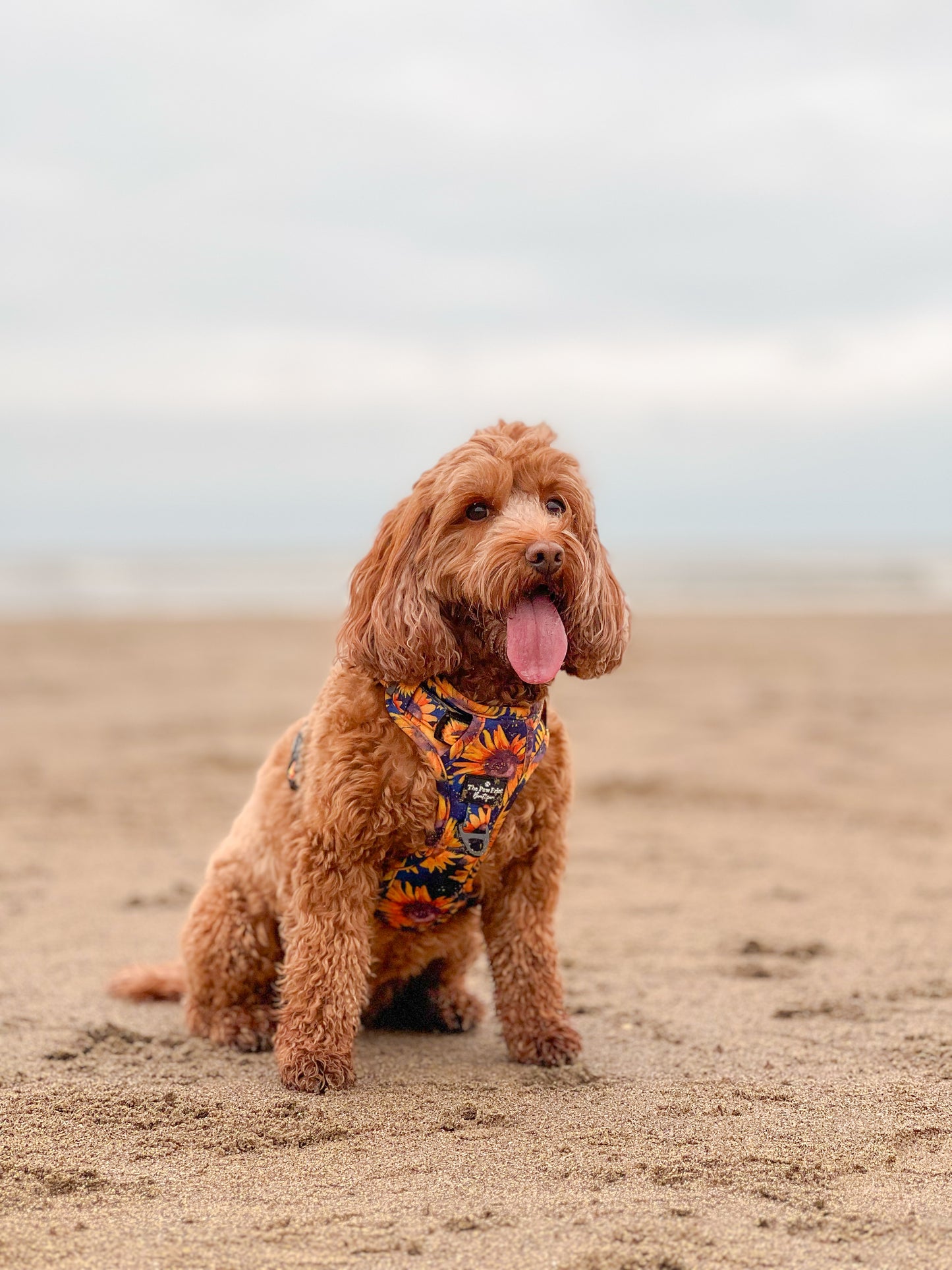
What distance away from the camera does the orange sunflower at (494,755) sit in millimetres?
3377

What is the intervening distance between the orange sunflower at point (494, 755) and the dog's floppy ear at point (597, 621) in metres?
0.28

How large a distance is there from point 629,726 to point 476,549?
770 cm

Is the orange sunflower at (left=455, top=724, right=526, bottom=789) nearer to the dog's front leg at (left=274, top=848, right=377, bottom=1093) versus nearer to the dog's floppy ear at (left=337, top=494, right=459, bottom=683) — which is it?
the dog's floppy ear at (left=337, top=494, right=459, bottom=683)

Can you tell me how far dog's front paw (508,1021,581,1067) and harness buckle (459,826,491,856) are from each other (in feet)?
2.21

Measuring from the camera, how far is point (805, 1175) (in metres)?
2.85

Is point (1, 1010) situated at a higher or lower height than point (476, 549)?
lower

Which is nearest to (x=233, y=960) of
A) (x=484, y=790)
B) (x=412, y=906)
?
(x=412, y=906)

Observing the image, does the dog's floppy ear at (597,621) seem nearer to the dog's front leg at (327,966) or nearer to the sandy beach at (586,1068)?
the dog's front leg at (327,966)

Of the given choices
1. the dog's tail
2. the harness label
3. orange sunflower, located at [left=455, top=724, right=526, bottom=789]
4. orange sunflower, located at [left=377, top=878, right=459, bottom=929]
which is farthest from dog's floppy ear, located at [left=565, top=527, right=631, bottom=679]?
the dog's tail

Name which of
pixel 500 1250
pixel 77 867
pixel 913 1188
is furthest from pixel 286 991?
pixel 77 867

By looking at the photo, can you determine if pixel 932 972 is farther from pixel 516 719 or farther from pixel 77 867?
pixel 77 867

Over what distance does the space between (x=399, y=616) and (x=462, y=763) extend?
1.43ft

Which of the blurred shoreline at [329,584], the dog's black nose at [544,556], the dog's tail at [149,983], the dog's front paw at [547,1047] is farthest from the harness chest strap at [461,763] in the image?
the blurred shoreline at [329,584]

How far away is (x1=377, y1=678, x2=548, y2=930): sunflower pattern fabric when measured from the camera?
3.38 metres
